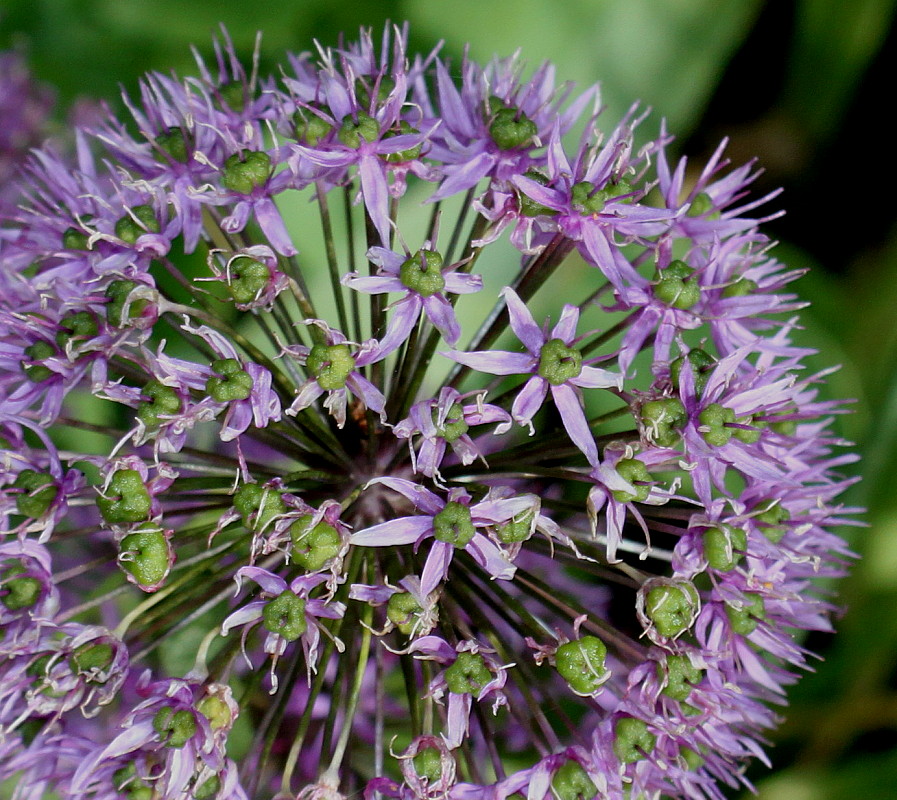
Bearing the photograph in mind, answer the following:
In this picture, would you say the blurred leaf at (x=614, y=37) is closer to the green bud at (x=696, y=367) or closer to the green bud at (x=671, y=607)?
the green bud at (x=696, y=367)

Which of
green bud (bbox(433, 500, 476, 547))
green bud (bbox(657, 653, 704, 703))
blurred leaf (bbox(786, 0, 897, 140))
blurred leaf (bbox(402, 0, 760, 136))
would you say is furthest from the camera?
blurred leaf (bbox(786, 0, 897, 140))

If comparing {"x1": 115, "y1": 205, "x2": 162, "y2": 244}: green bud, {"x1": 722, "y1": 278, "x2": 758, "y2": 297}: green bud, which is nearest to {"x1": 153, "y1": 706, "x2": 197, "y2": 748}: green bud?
{"x1": 115, "y1": 205, "x2": 162, "y2": 244}: green bud

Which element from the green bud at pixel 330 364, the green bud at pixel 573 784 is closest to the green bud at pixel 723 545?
the green bud at pixel 573 784

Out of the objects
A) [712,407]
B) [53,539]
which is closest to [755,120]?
[712,407]

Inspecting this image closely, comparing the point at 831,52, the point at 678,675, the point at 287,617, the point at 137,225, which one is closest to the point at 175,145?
the point at 137,225

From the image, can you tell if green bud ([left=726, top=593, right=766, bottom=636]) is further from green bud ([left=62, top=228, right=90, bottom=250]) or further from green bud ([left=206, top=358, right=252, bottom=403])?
green bud ([left=62, top=228, right=90, bottom=250])

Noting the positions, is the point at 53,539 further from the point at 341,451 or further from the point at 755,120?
the point at 755,120
